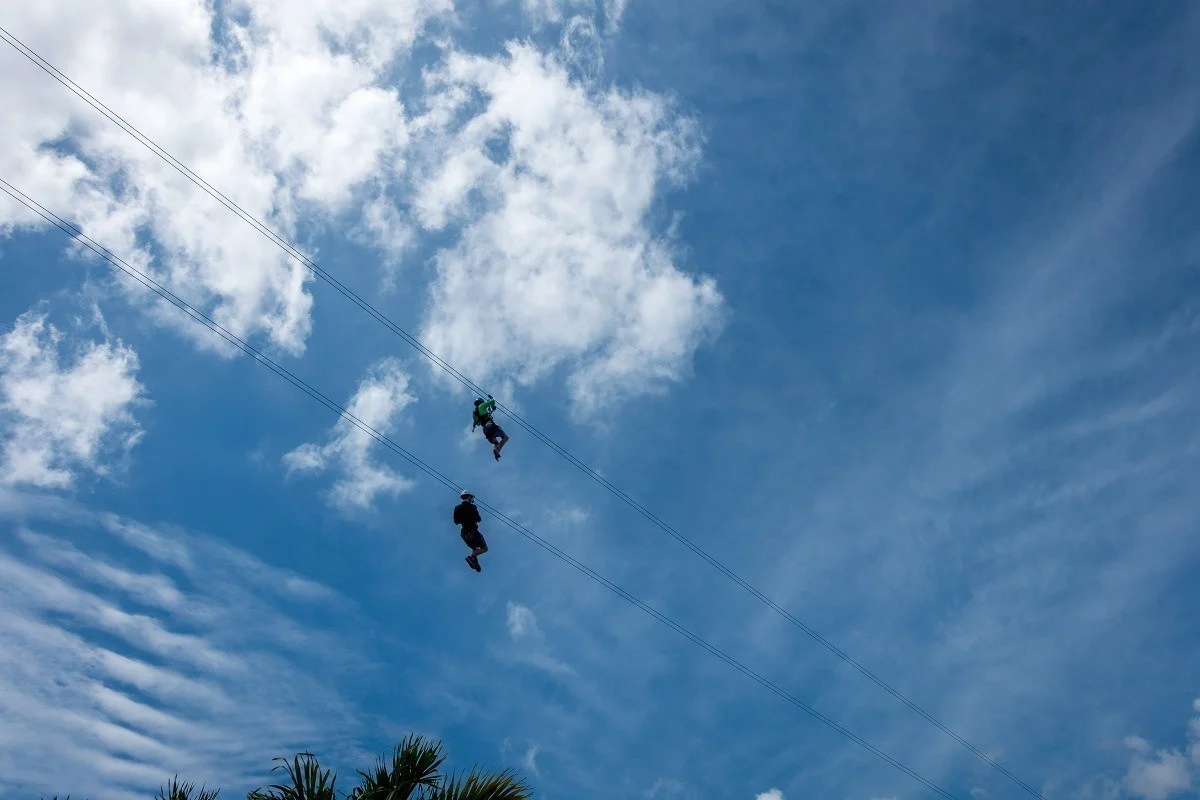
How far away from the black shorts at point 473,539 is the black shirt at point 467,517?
127mm

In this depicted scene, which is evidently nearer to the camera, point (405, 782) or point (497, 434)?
point (405, 782)

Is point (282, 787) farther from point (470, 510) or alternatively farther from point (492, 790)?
point (470, 510)

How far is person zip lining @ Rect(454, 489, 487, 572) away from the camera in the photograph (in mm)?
21422

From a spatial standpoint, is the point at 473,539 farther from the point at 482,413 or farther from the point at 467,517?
the point at 482,413

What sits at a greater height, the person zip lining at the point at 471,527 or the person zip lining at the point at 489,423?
the person zip lining at the point at 489,423

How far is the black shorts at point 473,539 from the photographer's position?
70.3 feet

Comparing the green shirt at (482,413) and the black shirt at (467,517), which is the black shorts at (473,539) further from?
the green shirt at (482,413)

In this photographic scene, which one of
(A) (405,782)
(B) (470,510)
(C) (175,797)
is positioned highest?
(B) (470,510)

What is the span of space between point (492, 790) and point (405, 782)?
134 cm

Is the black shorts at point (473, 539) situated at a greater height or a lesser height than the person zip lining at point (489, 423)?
lesser

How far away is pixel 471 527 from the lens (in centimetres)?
2142

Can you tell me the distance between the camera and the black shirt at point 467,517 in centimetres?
2142

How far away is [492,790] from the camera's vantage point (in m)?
12.0

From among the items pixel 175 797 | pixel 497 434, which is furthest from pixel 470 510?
pixel 175 797
